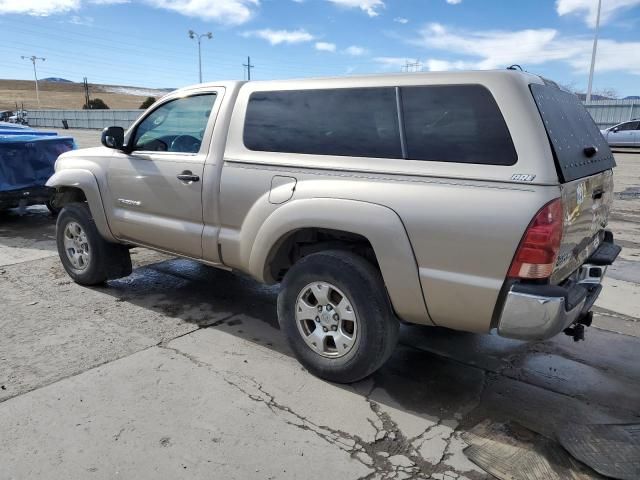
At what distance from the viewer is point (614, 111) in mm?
31812

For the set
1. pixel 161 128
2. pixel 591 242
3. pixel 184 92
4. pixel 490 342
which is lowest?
pixel 490 342

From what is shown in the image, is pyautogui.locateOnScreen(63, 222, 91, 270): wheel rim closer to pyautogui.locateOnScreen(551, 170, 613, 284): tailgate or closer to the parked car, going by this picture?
pyautogui.locateOnScreen(551, 170, 613, 284): tailgate

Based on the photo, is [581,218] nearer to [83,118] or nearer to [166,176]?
[166,176]

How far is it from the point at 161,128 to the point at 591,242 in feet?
11.8

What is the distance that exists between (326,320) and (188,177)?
1.63 meters

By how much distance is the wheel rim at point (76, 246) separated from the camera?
521 centimetres

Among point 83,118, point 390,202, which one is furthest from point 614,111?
point 83,118

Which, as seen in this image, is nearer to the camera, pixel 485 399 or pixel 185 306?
pixel 485 399

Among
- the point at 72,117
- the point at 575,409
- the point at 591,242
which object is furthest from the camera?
the point at 72,117

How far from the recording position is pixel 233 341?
4.09m

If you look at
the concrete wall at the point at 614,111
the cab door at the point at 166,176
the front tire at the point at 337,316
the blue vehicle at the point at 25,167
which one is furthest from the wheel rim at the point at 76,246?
the concrete wall at the point at 614,111

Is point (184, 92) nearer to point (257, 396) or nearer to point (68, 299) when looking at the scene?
point (68, 299)

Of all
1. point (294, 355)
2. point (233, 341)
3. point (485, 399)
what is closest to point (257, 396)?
point (294, 355)

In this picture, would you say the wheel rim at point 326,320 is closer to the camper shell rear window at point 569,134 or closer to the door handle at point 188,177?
the door handle at point 188,177
